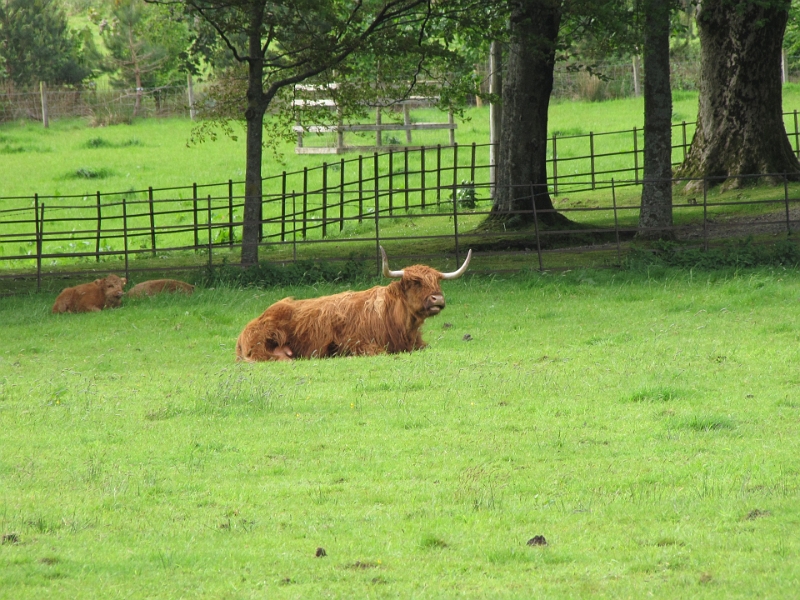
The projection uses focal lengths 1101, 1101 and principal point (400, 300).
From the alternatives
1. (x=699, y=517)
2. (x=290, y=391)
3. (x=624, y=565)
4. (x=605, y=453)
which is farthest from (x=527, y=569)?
(x=290, y=391)

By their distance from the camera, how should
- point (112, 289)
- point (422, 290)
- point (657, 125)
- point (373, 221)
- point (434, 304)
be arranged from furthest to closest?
point (373, 221) → point (657, 125) → point (112, 289) → point (422, 290) → point (434, 304)

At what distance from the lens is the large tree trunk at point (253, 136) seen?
1917 centimetres

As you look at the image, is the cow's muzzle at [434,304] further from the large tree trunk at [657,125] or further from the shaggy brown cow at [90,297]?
the large tree trunk at [657,125]

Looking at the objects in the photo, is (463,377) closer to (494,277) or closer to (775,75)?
(494,277)

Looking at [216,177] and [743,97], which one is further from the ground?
[743,97]

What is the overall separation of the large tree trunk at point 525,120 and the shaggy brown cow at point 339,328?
9.56 metres

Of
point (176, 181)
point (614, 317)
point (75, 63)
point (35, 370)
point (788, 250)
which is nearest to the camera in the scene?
point (35, 370)

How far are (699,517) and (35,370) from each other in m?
8.11

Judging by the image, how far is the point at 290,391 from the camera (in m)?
9.70

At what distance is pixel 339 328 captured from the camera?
1206cm

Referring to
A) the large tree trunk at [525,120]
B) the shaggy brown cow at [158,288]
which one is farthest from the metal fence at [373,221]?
the shaggy brown cow at [158,288]

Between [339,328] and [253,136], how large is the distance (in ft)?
28.4

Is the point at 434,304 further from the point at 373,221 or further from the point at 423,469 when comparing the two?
the point at 373,221

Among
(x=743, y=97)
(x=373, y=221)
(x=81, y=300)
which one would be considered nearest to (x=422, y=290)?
(x=81, y=300)
